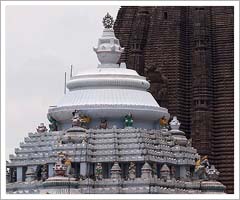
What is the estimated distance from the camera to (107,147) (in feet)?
157

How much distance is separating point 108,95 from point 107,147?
174 cm

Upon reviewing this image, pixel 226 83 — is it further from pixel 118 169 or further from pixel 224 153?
pixel 118 169

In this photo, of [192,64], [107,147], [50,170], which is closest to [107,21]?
[107,147]

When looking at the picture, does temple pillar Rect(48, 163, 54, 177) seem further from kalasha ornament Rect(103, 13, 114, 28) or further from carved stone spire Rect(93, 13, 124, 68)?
kalasha ornament Rect(103, 13, 114, 28)

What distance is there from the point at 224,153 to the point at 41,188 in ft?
77.1

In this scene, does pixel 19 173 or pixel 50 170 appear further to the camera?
pixel 19 173

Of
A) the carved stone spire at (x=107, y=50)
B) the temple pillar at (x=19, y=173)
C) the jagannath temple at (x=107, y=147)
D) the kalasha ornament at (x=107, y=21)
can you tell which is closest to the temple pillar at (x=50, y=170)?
the jagannath temple at (x=107, y=147)

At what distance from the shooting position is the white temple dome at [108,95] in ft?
159

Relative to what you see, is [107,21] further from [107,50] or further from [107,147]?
[107,147]

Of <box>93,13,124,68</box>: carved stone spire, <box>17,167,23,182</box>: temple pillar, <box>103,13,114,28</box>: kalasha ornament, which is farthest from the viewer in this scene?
<box>103,13,114,28</box>: kalasha ornament

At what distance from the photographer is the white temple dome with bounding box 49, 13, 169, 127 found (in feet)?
159

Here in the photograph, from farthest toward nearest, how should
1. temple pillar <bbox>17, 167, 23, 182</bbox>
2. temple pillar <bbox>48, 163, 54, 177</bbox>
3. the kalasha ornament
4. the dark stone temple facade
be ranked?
the dark stone temple facade, the kalasha ornament, temple pillar <bbox>17, 167, 23, 182</bbox>, temple pillar <bbox>48, 163, 54, 177</bbox>

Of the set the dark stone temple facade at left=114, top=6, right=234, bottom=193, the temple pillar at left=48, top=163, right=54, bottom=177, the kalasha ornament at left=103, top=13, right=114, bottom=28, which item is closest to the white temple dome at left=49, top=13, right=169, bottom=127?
the kalasha ornament at left=103, top=13, right=114, bottom=28

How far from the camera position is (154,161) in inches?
1884
